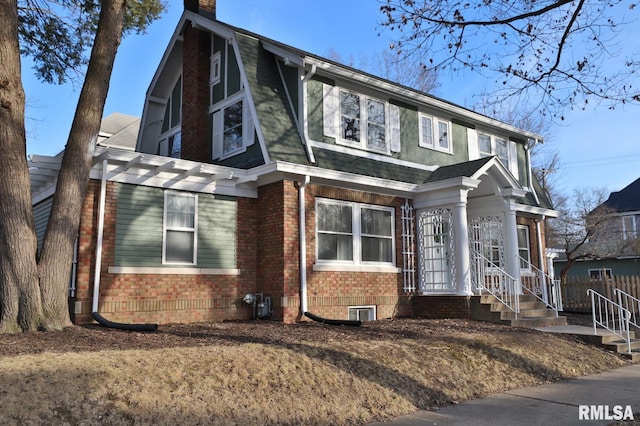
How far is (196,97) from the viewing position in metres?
14.9

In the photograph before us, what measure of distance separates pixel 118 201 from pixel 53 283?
2.50 m

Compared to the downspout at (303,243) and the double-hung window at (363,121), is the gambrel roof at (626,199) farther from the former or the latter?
the downspout at (303,243)

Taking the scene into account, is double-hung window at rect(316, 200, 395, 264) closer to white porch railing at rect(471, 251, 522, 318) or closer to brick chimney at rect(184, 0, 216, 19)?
white porch railing at rect(471, 251, 522, 318)

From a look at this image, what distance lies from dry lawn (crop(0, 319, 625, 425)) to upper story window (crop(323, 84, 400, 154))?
5453 millimetres

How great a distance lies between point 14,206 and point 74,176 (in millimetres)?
1101

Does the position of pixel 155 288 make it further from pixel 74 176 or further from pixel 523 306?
pixel 523 306

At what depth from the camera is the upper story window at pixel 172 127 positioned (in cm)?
1625

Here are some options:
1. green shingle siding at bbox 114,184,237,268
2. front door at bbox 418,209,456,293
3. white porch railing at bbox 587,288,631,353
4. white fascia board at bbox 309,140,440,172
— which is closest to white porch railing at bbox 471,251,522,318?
front door at bbox 418,209,456,293

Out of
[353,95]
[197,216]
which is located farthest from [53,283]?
[353,95]

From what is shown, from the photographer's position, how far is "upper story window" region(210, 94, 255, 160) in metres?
13.4

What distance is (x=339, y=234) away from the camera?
1330cm

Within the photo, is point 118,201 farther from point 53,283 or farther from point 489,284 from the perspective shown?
point 489,284

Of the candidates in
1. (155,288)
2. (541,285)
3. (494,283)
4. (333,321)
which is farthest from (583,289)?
(155,288)

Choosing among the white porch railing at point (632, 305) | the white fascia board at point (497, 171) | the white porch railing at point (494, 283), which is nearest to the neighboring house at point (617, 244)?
the white porch railing at point (632, 305)
